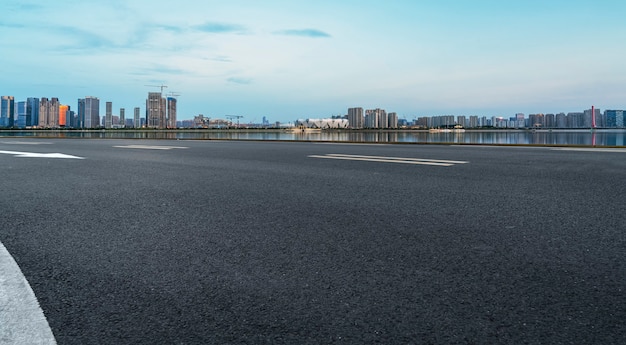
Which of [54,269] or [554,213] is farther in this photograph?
[554,213]

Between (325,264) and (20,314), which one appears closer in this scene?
(20,314)

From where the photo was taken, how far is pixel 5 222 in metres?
4.36

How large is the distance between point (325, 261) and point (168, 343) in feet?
4.33

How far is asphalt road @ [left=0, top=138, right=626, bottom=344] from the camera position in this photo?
Answer: 2.04 metres

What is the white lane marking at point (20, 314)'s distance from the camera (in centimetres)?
193

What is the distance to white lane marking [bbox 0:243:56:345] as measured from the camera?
1.93 meters

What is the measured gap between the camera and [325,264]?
2.96 m

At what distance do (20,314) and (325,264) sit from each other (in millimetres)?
1695

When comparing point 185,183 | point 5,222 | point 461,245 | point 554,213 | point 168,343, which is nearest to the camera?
point 168,343

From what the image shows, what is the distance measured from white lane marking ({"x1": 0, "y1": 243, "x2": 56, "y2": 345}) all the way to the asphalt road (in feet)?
0.15

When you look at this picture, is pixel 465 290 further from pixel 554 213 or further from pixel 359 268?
pixel 554 213

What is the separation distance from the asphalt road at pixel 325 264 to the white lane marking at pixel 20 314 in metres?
0.05

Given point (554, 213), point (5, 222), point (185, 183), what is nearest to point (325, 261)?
point (554, 213)

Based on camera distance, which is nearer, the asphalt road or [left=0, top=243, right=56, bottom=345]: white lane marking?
[left=0, top=243, right=56, bottom=345]: white lane marking
